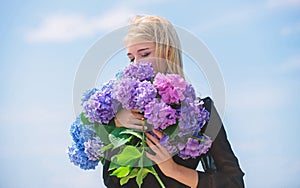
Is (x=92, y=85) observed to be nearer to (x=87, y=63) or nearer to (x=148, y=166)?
(x=87, y=63)

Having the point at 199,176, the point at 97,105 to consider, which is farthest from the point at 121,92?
the point at 199,176

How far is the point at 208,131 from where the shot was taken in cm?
115

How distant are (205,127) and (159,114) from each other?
16cm

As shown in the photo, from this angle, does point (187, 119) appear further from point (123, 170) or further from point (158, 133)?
point (123, 170)

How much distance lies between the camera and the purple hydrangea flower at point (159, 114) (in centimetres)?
102

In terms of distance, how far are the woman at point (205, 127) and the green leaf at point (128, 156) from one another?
107 mm

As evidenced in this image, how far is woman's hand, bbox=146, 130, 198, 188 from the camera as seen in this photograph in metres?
1.06

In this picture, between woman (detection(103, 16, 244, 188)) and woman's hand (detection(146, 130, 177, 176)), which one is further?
woman (detection(103, 16, 244, 188))

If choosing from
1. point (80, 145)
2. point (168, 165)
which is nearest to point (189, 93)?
point (168, 165)

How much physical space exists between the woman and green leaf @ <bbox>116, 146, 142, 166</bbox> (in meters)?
0.11

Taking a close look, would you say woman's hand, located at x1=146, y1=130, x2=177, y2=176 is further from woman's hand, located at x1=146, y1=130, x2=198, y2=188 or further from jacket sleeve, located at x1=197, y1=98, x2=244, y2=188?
jacket sleeve, located at x1=197, y1=98, x2=244, y2=188

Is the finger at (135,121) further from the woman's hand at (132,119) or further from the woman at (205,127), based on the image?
the woman at (205,127)

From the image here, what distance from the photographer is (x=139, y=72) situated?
3.51 ft

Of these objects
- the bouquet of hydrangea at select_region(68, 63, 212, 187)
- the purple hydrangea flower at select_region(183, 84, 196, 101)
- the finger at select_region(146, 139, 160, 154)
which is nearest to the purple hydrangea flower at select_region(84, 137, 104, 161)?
the bouquet of hydrangea at select_region(68, 63, 212, 187)
